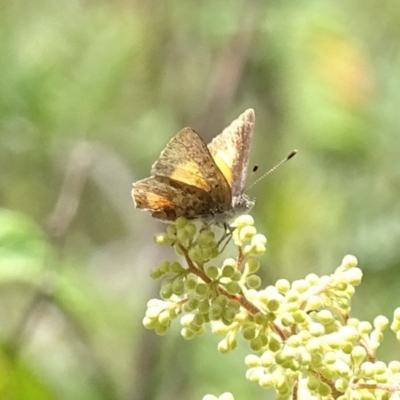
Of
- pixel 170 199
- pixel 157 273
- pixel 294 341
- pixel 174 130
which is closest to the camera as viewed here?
pixel 294 341

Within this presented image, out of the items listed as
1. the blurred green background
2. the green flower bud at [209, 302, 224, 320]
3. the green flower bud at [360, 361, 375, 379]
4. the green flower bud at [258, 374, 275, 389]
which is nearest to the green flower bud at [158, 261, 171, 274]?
the green flower bud at [209, 302, 224, 320]

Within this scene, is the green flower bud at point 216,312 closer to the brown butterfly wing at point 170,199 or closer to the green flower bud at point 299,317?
the green flower bud at point 299,317

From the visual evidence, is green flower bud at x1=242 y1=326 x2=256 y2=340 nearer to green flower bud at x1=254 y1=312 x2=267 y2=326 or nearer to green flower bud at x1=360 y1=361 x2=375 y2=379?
green flower bud at x1=254 y1=312 x2=267 y2=326

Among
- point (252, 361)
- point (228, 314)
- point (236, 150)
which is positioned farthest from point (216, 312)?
point (236, 150)

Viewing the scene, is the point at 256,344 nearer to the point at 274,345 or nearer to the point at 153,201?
the point at 274,345

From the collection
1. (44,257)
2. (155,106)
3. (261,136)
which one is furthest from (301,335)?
(155,106)
